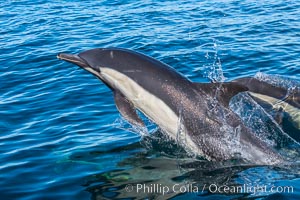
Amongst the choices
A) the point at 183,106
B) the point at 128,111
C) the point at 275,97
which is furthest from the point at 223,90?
the point at 275,97

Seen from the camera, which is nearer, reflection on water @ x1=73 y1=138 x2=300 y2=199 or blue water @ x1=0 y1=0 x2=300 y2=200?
reflection on water @ x1=73 y1=138 x2=300 y2=199

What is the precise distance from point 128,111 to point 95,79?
18.2 feet

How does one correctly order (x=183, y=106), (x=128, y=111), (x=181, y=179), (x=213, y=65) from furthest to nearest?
(x=213, y=65) → (x=128, y=111) → (x=183, y=106) → (x=181, y=179)

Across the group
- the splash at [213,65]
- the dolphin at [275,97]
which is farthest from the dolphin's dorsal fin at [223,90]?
the splash at [213,65]

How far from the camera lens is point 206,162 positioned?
9609 mm

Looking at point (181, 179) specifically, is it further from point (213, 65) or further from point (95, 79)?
point (213, 65)

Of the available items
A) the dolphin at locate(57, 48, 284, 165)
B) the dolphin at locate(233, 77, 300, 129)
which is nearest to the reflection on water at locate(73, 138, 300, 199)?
the dolphin at locate(57, 48, 284, 165)

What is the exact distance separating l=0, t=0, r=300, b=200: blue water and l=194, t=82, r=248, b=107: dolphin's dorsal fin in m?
1.20

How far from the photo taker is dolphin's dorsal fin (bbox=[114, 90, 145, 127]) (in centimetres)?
982

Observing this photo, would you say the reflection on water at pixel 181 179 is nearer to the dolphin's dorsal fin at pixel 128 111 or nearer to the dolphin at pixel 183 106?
the dolphin at pixel 183 106

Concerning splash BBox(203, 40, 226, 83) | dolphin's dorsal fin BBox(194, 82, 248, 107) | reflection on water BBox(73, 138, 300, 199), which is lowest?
reflection on water BBox(73, 138, 300, 199)

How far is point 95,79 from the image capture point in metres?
15.2

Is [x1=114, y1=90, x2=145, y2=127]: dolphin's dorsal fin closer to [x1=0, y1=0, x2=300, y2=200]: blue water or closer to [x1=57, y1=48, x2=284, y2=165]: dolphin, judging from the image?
[x1=57, y1=48, x2=284, y2=165]: dolphin

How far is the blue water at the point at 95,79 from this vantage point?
915 cm
